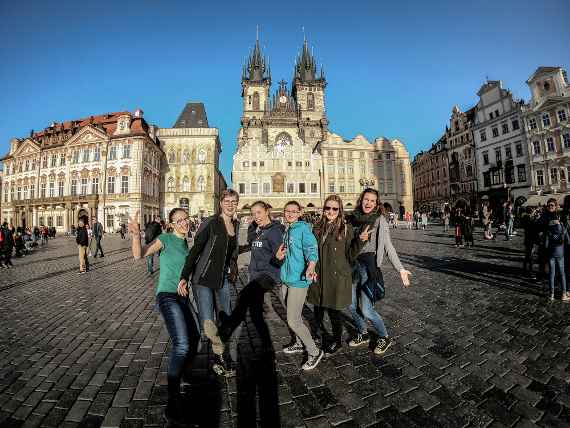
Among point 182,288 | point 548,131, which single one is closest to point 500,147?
point 548,131

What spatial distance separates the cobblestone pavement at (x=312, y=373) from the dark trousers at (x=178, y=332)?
0.41m

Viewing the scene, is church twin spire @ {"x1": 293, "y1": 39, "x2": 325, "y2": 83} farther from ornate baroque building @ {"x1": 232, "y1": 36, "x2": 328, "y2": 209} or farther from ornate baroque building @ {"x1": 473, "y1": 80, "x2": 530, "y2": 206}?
ornate baroque building @ {"x1": 473, "y1": 80, "x2": 530, "y2": 206}

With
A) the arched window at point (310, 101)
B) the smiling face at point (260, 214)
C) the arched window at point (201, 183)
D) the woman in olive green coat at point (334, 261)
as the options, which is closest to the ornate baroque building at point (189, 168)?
the arched window at point (201, 183)

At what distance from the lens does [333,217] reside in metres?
3.05

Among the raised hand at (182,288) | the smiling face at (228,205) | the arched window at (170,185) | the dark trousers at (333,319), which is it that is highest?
the arched window at (170,185)

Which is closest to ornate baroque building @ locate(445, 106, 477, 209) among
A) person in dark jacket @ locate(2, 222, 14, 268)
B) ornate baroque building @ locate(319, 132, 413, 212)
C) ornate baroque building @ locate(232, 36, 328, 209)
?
ornate baroque building @ locate(319, 132, 413, 212)

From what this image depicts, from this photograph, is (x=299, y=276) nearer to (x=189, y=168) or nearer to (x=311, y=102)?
(x=189, y=168)

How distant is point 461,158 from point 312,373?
4882 centimetres

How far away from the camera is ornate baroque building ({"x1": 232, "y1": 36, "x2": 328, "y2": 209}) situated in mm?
43000

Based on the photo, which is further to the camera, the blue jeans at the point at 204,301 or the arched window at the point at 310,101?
the arched window at the point at 310,101

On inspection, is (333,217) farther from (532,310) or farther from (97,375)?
(532,310)

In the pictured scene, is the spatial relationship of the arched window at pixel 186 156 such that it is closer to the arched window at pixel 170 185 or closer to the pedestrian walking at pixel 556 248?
the arched window at pixel 170 185

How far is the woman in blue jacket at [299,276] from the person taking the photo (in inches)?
108

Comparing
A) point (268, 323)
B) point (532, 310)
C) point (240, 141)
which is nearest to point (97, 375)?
point (268, 323)
